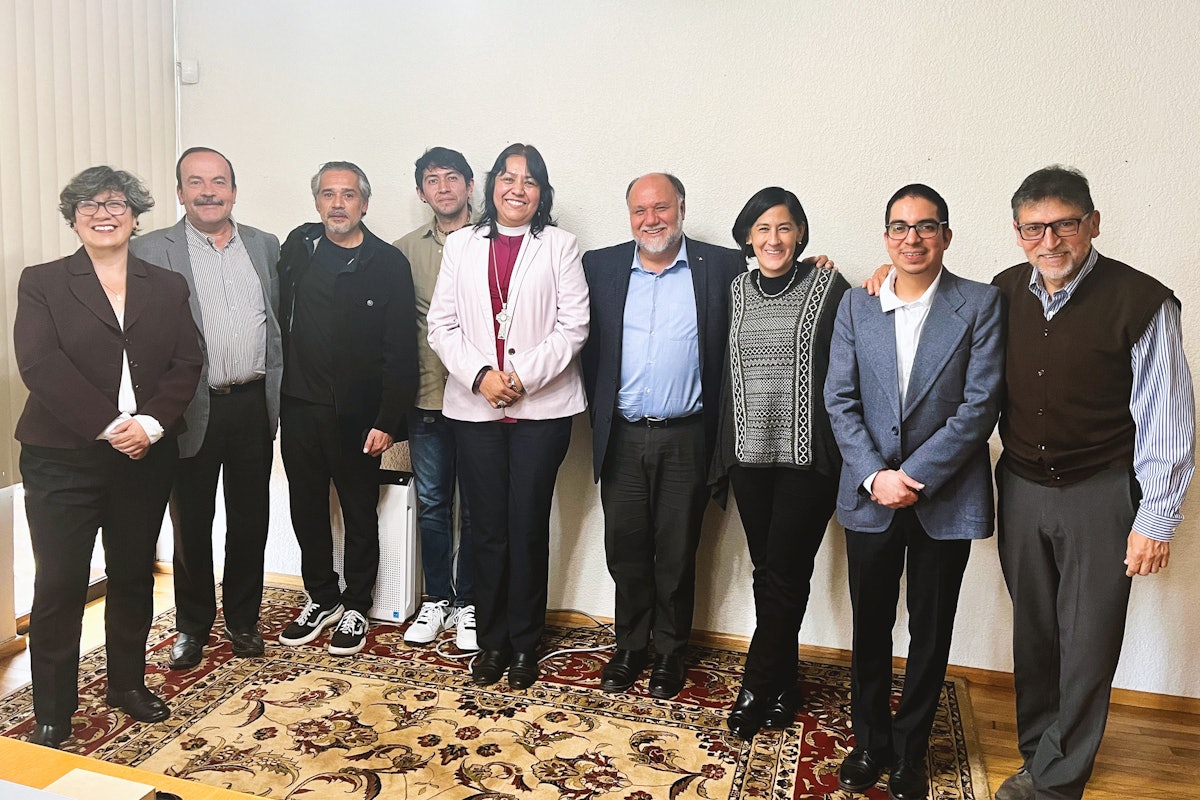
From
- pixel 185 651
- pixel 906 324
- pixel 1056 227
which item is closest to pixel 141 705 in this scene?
pixel 185 651

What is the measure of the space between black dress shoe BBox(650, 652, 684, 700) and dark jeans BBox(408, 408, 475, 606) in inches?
31.0

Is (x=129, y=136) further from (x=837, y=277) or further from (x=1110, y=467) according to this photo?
(x=1110, y=467)

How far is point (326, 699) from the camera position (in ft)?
9.18

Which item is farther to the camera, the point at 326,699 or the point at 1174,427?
the point at 326,699

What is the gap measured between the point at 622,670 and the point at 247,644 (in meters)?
1.32

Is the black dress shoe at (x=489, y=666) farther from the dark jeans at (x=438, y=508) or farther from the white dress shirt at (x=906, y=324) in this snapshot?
the white dress shirt at (x=906, y=324)

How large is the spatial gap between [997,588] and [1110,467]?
3.43ft

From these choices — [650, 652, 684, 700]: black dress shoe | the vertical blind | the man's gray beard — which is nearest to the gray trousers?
[650, 652, 684, 700]: black dress shoe

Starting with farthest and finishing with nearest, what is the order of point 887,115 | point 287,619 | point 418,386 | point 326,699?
point 287,619 → point 418,386 → point 887,115 → point 326,699

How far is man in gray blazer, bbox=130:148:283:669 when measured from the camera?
289 cm

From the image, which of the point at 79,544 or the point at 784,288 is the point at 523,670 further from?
the point at 784,288

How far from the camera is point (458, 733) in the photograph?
8.53 feet

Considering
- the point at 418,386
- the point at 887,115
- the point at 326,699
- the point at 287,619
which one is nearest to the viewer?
the point at 326,699

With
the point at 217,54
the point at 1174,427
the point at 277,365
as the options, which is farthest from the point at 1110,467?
the point at 217,54
